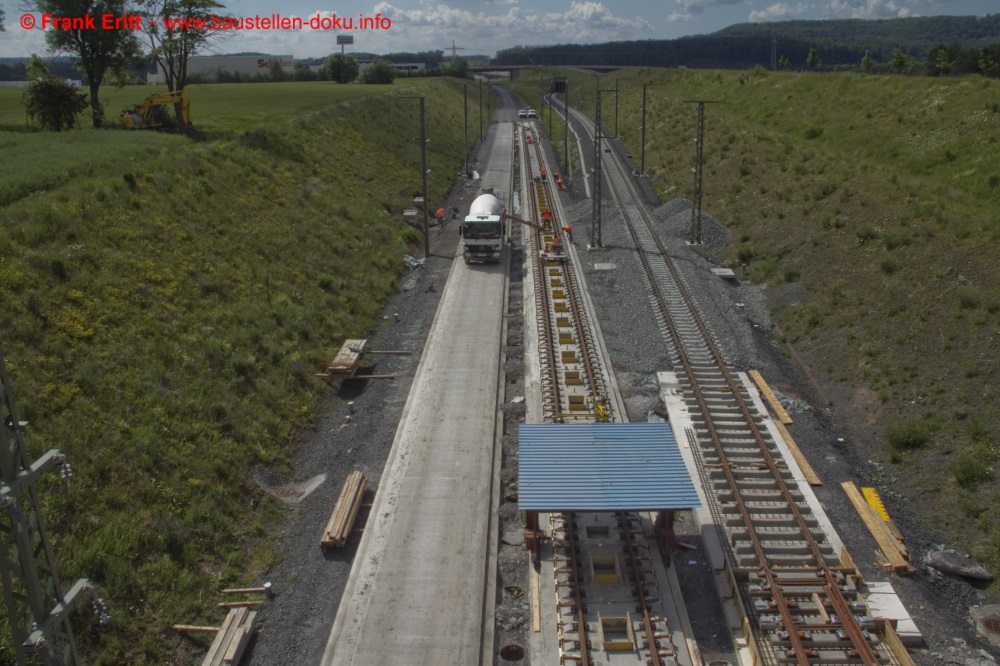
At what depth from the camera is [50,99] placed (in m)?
40.7

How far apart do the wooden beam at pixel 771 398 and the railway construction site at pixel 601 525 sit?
0.23 feet

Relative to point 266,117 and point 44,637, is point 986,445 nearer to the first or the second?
point 44,637

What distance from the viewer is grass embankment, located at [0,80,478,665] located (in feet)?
48.2

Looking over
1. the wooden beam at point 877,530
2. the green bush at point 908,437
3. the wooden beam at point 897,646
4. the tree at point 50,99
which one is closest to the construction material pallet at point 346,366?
the wooden beam at point 877,530

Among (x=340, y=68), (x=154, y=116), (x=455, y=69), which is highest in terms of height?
(x=455, y=69)

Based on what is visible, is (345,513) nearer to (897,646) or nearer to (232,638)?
(232,638)

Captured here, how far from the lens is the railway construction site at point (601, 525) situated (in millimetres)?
13711

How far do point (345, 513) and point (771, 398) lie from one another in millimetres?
13208

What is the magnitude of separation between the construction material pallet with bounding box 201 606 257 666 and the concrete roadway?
5.26ft

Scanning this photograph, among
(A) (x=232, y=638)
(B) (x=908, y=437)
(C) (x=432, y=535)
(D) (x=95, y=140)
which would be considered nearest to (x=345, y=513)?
(C) (x=432, y=535)

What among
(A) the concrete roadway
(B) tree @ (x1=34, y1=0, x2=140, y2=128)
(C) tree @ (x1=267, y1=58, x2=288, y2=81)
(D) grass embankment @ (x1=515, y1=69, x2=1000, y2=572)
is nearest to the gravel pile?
(D) grass embankment @ (x1=515, y1=69, x2=1000, y2=572)

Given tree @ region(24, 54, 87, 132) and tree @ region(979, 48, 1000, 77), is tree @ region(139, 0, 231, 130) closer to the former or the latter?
tree @ region(24, 54, 87, 132)

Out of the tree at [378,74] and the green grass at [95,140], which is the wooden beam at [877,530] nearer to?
the green grass at [95,140]

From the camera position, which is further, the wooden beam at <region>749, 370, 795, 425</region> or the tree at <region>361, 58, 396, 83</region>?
the tree at <region>361, 58, 396, 83</region>
